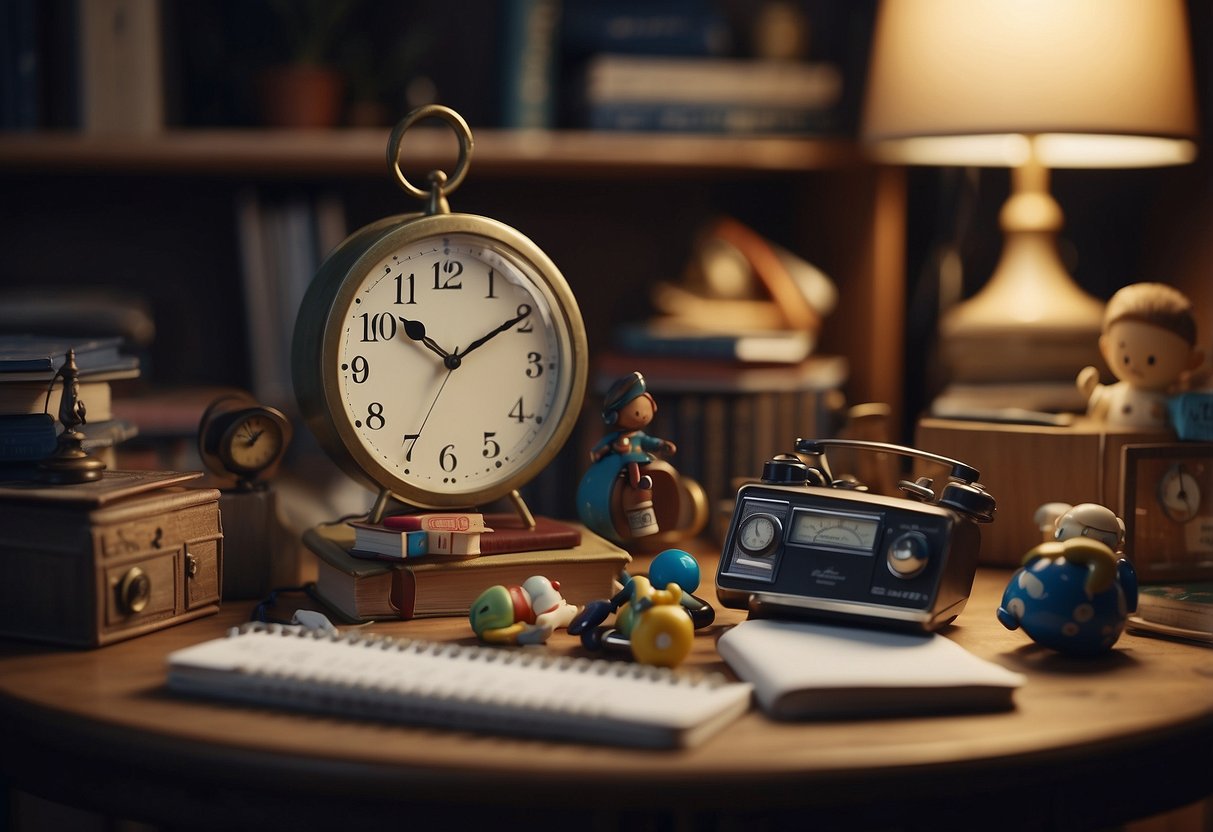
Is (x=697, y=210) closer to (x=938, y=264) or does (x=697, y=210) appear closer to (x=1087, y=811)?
(x=938, y=264)

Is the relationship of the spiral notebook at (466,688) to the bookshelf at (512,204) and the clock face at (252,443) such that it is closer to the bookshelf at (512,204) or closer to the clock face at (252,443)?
the clock face at (252,443)

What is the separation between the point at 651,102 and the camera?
1.99 metres

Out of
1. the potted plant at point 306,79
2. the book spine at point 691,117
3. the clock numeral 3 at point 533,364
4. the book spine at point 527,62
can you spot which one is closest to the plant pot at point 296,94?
the potted plant at point 306,79

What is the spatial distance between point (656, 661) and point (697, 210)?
145 cm

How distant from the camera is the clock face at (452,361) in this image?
1.14 m

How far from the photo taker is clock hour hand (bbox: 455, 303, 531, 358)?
1.19 metres

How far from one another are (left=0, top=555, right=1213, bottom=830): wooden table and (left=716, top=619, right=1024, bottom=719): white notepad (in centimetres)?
1

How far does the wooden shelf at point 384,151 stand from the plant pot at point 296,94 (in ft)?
0.09

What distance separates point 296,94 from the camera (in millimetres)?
1955

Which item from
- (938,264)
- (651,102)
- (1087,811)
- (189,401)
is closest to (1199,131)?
(938,264)

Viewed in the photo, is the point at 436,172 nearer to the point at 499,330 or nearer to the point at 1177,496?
the point at 499,330

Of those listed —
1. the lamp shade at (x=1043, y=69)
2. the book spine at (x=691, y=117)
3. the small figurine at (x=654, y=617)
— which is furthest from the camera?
the book spine at (x=691, y=117)

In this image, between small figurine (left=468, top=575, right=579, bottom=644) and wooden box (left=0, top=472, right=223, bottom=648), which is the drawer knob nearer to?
wooden box (left=0, top=472, right=223, bottom=648)

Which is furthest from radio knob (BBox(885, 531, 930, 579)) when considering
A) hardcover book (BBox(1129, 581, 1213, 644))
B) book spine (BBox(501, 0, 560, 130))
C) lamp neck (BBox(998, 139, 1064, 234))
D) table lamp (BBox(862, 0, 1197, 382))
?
book spine (BBox(501, 0, 560, 130))
